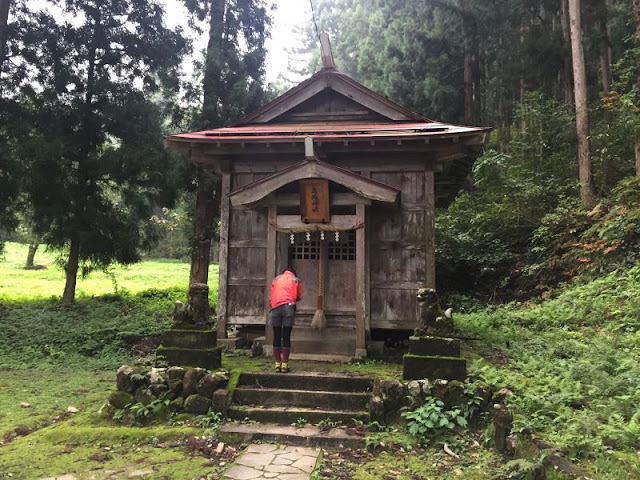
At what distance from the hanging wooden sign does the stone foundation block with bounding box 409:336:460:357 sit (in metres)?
2.88

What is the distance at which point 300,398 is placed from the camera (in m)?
6.41

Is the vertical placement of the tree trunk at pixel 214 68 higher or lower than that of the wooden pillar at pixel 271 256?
higher

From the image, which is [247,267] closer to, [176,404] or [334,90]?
[176,404]

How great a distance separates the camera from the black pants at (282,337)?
6992 mm

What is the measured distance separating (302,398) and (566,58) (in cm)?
2015

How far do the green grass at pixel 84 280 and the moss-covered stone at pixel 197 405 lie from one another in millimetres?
11183

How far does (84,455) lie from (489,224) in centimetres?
1614

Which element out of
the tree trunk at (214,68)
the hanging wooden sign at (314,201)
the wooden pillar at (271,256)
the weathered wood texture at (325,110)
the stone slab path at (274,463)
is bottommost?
the stone slab path at (274,463)

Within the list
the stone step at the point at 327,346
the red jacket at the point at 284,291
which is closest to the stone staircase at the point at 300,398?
the red jacket at the point at 284,291

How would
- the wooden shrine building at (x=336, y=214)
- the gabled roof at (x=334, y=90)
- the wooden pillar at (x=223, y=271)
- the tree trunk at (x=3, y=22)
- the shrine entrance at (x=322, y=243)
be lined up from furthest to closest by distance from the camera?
the tree trunk at (x=3, y=22) < the gabled roof at (x=334, y=90) < the wooden pillar at (x=223, y=271) < the wooden shrine building at (x=336, y=214) < the shrine entrance at (x=322, y=243)

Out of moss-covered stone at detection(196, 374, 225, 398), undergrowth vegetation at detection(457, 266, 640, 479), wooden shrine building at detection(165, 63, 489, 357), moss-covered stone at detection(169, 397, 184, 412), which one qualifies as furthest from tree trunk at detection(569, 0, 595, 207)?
moss-covered stone at detection(169, 397, 184, 412)

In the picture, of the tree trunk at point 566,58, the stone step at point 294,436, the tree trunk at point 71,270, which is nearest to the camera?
the stone step at point 294,436

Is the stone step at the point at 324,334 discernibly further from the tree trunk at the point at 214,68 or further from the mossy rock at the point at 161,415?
the tree trunk at the point at 214,68

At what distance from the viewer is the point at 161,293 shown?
18.1 m
